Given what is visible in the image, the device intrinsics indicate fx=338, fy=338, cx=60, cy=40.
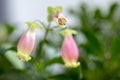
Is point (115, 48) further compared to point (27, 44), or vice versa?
point (115, 48)

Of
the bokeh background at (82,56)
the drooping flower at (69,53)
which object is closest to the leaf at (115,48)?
the bokeh background at (82,56)

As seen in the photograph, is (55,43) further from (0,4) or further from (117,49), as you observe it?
(0,4)

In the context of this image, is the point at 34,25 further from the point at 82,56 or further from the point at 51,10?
the point at 82,56

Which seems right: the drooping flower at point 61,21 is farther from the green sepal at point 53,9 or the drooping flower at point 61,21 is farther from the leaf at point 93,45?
the leaf at point 93,45

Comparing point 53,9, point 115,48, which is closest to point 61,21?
point 53,9

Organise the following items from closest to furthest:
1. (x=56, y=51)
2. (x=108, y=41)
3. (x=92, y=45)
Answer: (x=92, y=45) → (x=56, y=51) → (x=108, y=41)

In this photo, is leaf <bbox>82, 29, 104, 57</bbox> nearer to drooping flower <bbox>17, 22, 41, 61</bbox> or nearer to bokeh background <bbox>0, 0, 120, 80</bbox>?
bokeh background <bbox>0, 0, 120, 80</bbox>

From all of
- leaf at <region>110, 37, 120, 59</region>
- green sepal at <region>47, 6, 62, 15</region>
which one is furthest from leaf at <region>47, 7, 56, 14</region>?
leaf at <region>110, 37, 120, 59</region>

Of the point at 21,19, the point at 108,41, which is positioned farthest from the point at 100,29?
the point at 21,19
